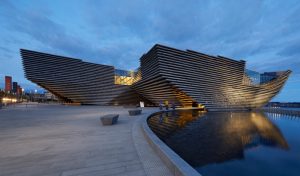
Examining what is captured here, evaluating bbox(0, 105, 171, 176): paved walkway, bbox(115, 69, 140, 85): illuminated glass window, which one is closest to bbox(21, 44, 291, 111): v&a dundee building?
bbox(115, 69, 140, 85): illuminated glass window

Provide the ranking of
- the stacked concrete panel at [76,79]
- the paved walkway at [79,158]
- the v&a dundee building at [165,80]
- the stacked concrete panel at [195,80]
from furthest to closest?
the stacked concrete panel at [76,79] < the v&a dundee building at [165,80] < the stacked concrete panel at [195,80] < the paved walkway at [79,158]

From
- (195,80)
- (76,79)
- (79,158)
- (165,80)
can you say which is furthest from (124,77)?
(79,158)

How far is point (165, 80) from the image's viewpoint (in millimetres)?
34875

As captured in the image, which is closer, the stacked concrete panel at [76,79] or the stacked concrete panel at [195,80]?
the stacked concrete panel at [195,80]

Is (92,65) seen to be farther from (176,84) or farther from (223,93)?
(223,93)

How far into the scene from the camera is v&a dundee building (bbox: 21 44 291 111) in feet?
118

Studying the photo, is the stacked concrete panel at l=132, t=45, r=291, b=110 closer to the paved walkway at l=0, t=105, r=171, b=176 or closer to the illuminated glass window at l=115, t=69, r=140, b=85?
the illuminated glass window at l=115, t=69, r=140, b=85

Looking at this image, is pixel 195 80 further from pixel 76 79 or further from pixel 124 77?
pixel 76 79

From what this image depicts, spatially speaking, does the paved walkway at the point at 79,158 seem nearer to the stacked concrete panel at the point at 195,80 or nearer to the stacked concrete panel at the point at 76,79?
the stacked concrete panel at the point at 195,80

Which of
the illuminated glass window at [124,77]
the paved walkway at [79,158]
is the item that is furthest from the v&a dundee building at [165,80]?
the paved walkway at [79,158]

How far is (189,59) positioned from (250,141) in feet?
96.7

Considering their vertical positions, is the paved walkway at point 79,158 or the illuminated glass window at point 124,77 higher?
the illuminated glass window at point 124,77

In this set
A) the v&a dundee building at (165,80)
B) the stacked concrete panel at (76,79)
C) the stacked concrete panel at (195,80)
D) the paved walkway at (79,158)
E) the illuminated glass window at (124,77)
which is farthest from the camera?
the illuminated glass window at (124,77)

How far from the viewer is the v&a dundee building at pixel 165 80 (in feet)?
118
